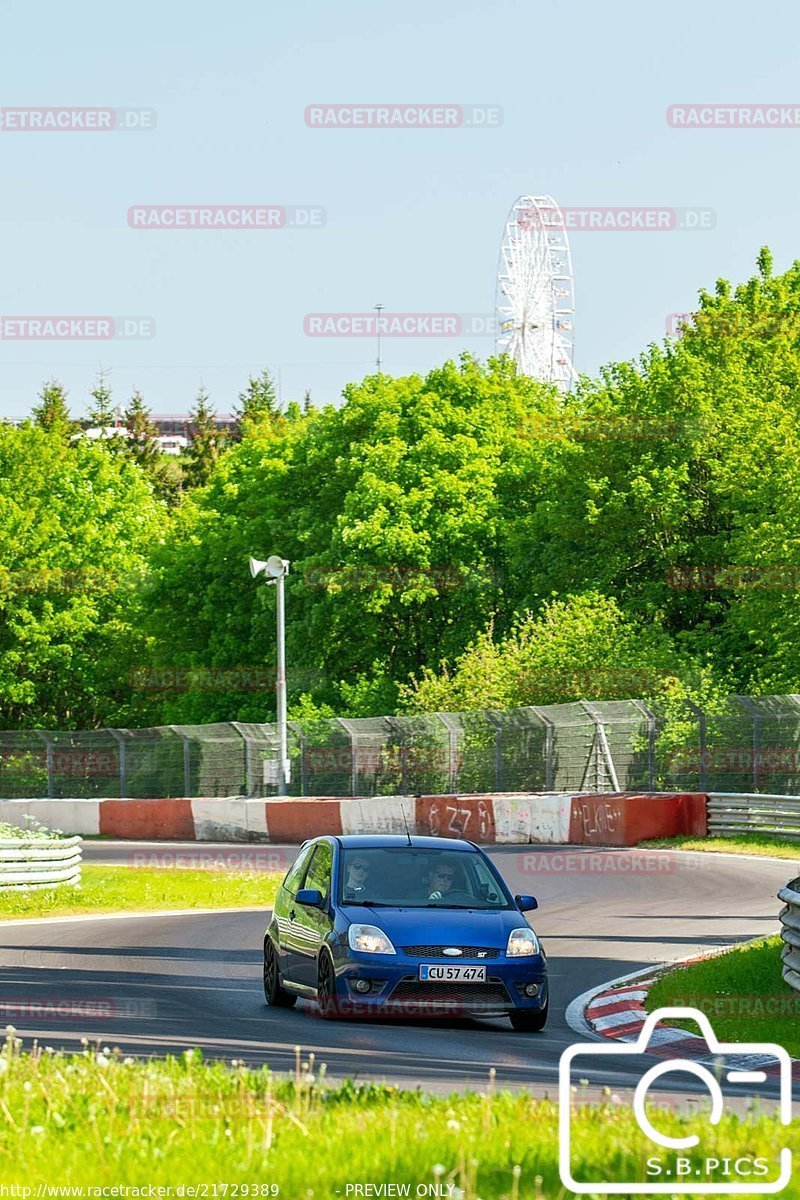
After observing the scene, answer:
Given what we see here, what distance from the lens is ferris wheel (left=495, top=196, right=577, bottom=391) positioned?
74.9m

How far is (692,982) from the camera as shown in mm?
14922

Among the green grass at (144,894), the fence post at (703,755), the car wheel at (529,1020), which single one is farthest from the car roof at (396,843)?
the fence post at (703,755)

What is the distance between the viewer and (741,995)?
46.9ft

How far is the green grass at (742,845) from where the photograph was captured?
3178 cm

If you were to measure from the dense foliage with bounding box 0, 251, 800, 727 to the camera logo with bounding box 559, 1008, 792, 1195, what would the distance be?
1393 inches

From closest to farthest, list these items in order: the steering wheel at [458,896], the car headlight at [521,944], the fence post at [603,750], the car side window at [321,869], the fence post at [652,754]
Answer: the car headlight at [521,944] → the steering wheel at [458,896] → the car side window at [321,869] → the fence post at [652,754] → the fence post at [603,750]

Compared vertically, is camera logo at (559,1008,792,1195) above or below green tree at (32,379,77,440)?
below

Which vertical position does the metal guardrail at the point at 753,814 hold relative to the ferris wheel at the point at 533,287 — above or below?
below

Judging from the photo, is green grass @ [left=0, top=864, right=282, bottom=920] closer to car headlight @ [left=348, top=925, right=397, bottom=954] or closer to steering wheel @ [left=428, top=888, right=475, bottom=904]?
steering wheel @ [left=428, top=888, right=475, bottom=904]

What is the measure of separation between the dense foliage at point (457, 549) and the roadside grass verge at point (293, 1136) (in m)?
34.1

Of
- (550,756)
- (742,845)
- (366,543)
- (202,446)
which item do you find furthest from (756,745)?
(202,446)

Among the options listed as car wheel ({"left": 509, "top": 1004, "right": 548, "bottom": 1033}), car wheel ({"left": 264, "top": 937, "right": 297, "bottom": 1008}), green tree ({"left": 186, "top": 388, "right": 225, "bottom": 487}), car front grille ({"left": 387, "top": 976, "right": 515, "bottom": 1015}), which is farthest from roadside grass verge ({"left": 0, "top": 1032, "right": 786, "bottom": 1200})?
green tree ({"left": 186, "top": 388, "right": 225, "bottom": 487})

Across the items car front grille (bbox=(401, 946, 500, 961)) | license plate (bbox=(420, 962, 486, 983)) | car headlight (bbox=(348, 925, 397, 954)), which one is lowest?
license plate (bbox=(420, 962, 486, 983))

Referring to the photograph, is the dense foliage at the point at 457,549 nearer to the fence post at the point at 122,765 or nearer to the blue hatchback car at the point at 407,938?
the fence post at the point at 122,765
